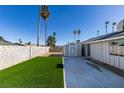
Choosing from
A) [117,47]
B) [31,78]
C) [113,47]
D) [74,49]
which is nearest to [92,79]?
[31,78]

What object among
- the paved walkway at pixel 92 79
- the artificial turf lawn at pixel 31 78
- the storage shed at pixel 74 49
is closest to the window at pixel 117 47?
the paved walkway at pixel 92 79

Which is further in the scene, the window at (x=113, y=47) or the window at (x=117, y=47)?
the window at (x=113, y=47)

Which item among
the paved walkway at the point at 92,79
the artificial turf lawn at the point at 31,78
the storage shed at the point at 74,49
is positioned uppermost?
the storage shed at the point at 74,49

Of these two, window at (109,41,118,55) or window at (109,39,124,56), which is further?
window at (109,41,118,55)

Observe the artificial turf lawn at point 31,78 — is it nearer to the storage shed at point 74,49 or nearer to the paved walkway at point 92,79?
the paved walkway at point 92,79

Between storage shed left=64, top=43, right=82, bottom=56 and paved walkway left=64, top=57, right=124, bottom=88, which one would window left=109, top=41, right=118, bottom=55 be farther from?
storage shed left=64, top=43, right=82, bottom=56

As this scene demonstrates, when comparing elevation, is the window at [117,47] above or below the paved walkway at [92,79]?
above

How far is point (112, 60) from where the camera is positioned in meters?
12.2

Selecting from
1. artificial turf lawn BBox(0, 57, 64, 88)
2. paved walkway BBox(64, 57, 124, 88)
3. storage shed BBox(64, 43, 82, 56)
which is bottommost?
paved walkway BBox(64, 57, 124, 88)

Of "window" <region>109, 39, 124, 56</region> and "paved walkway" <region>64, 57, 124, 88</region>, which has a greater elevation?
"window" <region>109, 39, 124, 56</region>

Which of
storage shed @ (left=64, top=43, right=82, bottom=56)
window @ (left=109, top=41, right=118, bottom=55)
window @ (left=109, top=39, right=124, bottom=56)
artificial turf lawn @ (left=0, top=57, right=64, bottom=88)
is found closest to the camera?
artificial turf lawn @ (left=0, top=57, right=64, bottom=88)

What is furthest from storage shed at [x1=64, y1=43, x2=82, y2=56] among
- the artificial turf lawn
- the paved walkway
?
the artificial turf lawn

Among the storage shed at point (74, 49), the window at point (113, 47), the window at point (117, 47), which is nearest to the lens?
the window at point (117, 47)
